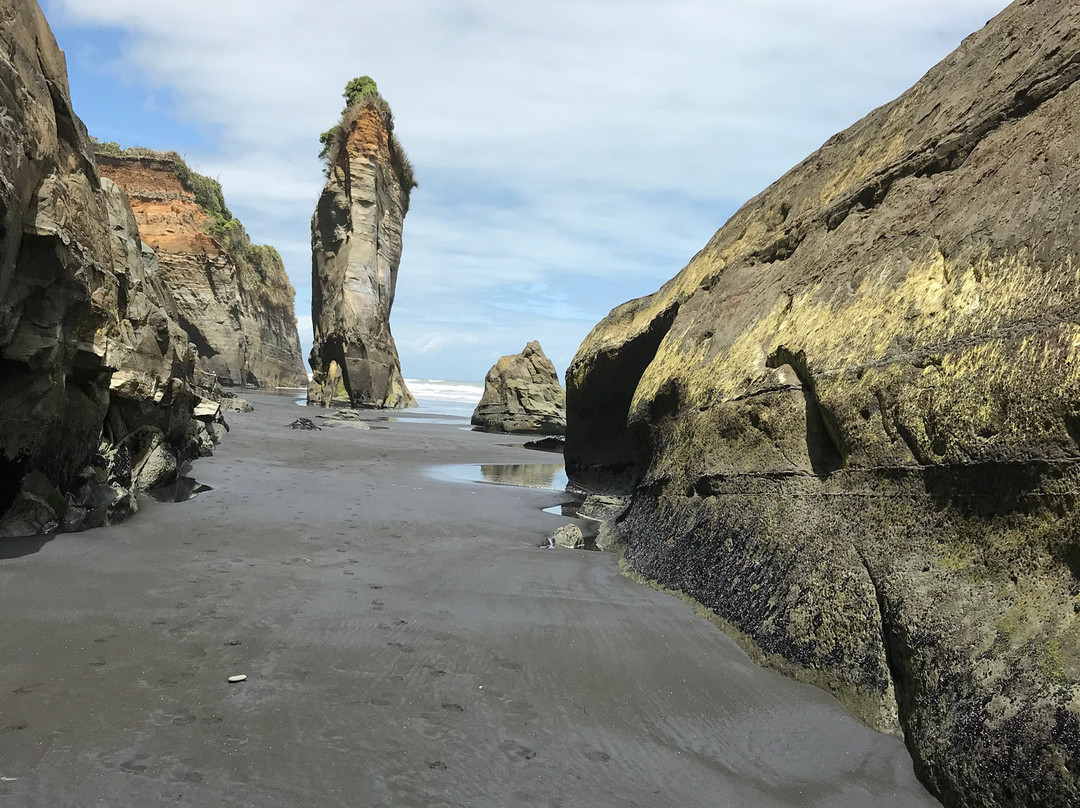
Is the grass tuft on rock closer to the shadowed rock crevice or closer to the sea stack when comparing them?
the sea stack

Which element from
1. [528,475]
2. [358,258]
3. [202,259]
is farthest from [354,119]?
[528,475]

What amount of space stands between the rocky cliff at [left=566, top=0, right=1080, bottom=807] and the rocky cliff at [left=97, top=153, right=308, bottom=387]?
41.6m

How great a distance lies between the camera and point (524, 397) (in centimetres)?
2558

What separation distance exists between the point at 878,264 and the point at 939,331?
971 millimetres

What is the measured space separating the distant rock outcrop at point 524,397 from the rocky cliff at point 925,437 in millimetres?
18931

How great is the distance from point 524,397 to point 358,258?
16917 millimetres

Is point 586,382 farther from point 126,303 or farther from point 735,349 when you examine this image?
point 126,303

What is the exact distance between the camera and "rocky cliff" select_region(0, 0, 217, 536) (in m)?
4.72

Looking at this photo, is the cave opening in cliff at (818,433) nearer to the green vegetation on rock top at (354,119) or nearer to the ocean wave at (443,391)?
the green vegetation on rock top at (354,119)

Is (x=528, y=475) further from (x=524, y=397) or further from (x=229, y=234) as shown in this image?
(x=229, y=234)

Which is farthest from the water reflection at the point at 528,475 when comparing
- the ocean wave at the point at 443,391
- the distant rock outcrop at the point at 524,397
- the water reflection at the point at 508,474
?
the ocean wave at the point at 443,391

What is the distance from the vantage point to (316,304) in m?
41.1

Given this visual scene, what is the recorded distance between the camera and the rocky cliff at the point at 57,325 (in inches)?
186

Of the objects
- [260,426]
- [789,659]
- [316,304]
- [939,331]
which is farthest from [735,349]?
[316,304]
